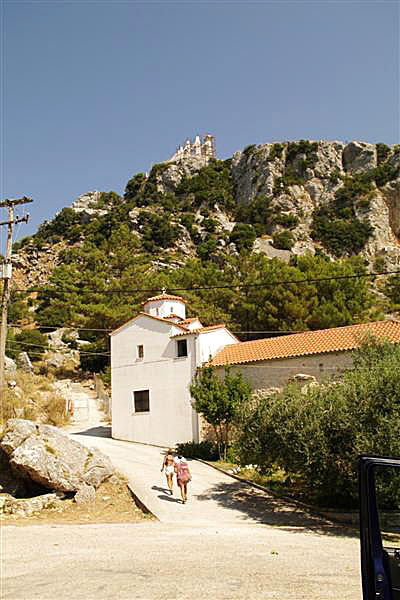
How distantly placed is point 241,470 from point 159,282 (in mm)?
27759

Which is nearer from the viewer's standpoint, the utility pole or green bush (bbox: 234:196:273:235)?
the utility pole

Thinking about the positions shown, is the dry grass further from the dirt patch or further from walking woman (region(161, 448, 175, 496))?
walking woman (region(161, 448, 175, 496))

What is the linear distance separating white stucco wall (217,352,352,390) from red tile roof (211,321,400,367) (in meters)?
0.27

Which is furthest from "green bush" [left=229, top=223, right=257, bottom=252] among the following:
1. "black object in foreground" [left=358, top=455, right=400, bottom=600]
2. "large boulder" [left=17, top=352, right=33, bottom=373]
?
"black object in foreground" [left=358, top=455, right=400, bottom=600]

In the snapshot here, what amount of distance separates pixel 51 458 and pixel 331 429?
9279mm

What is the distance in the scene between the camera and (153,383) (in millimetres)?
27172

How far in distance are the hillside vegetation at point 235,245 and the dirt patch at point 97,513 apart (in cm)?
2040

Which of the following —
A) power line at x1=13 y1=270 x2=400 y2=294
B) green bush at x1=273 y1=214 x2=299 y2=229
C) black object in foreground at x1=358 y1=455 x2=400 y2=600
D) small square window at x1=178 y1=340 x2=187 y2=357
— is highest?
green bush at x1=273 y1=214 x2=299 y2=229

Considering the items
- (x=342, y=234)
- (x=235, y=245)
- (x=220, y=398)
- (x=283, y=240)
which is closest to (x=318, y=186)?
(x=342, y=234)

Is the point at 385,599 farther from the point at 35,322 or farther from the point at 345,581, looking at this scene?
the point at 35,322

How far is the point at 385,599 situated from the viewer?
324 centimetres

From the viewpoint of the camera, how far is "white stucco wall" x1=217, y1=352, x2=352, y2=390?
861 inches

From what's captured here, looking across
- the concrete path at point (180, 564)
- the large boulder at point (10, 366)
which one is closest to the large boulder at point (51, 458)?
the concrete path at point (180, 564)

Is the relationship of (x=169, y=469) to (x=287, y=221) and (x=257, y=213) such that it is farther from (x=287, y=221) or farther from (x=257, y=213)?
(x=257, y=213)
